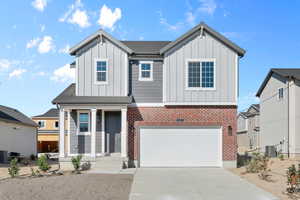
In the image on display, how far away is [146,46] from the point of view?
16922 millimetres

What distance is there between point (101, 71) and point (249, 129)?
2955 cm

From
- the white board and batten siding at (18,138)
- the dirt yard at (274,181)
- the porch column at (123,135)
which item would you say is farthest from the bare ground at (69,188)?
the white board and batten siding at (18,138)

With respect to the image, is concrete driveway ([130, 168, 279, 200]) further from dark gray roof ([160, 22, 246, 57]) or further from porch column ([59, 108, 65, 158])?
dark gray roof ([160, 22, 246, 57])

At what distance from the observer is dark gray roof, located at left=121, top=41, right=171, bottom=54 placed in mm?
15812

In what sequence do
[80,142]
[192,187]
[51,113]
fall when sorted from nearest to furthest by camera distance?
[192,187]
[80,142]
[51,113]

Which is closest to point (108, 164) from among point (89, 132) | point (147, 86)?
point (89, 132)

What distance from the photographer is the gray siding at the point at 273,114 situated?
73.9ft

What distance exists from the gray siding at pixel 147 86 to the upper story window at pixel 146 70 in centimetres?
17

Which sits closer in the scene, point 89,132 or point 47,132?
point 89,132

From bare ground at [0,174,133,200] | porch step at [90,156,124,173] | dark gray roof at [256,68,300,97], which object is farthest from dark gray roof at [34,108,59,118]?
bare ground at [0,174,133,200]

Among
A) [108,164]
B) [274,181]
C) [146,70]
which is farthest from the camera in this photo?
[146,70]

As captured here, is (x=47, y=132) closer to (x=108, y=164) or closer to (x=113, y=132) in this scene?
(x=113, y=132)

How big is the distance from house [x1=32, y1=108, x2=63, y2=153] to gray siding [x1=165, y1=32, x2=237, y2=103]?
26.6 meters

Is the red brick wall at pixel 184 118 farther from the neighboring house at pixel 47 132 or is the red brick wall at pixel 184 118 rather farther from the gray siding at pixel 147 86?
the neighboring house at pixel 47 132
